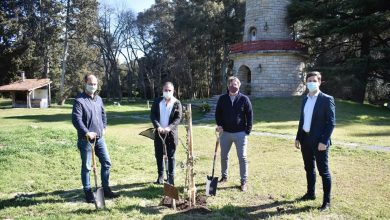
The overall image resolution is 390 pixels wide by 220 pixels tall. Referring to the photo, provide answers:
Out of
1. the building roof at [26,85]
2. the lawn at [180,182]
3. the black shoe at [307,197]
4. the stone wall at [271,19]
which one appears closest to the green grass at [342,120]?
the lawn at [180,182]

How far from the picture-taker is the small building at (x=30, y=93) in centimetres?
2934

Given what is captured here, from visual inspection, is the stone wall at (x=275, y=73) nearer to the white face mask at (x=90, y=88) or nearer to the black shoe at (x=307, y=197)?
the black shoe at (x=307, y=197)

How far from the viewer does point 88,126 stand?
17.0 ft

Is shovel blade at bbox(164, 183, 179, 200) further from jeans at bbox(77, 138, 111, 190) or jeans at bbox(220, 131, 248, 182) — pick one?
jeans at bbox(220, 131, 248, 182)

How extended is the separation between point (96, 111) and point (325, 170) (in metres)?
3.23

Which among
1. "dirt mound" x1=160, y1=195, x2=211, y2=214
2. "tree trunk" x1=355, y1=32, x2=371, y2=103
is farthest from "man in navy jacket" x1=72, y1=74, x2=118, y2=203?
"tree trunk" x1=355, y1=32, x2=371, y2=103

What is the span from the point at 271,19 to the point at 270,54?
2630 mm

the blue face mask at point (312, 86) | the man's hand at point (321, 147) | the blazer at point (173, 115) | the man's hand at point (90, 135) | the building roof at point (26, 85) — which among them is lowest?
the man's hand at point (321, 147)

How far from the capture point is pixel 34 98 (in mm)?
30469

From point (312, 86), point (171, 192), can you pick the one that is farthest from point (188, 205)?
point (312, 86)

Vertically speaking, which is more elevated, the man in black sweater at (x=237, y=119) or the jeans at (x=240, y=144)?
the man in black sweater at (x=237, y=119)

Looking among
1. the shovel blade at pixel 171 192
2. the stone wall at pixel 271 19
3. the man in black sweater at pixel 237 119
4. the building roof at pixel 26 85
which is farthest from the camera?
the building roof at pixel 26 85

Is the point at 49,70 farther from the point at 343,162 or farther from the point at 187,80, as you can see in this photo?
the point at 343,162

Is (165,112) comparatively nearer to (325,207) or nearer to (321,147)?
(321,147)
